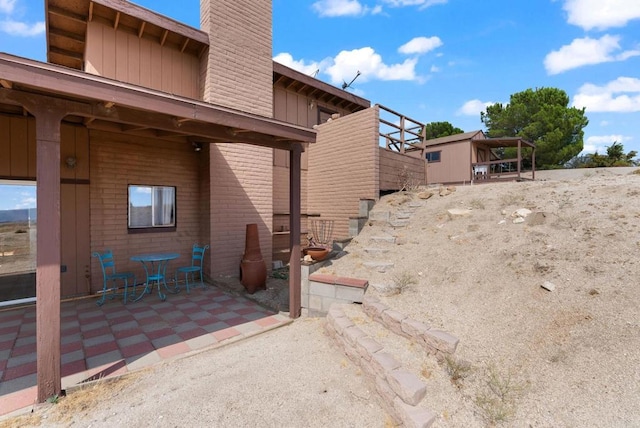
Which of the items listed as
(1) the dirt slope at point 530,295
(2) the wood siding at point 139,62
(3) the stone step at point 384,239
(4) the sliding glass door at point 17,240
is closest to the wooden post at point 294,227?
(1) the dirt slope at point 530,295

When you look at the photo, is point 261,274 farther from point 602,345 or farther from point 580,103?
point 580,103

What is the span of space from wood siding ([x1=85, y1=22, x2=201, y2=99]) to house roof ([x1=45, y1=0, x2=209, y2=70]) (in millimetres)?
132

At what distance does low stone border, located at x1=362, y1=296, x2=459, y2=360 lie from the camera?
2.76 meters

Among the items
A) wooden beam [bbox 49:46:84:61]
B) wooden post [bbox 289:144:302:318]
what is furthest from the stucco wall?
wooden beam [bbox 49:46:84:61]

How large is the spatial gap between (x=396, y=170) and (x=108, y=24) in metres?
6.98

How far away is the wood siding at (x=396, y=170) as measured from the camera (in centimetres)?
722

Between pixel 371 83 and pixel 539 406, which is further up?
pixel 371 83

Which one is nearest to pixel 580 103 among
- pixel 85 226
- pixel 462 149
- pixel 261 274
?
pixel 462 149

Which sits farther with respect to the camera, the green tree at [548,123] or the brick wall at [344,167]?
the green tree at [548,123]

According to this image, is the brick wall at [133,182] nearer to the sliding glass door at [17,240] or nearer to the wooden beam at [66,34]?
the sliding glass door at [17,240]

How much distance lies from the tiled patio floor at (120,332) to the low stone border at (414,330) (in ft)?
4.79

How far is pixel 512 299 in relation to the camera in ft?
10.3

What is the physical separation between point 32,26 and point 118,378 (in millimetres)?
7403

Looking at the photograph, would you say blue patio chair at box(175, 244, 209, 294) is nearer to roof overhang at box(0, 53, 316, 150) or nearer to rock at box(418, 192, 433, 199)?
roof overhang at box(0, 53, 316, 150)
